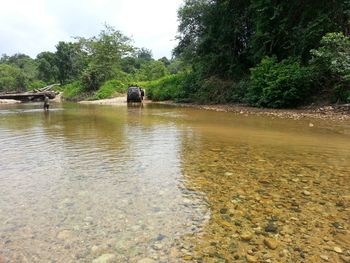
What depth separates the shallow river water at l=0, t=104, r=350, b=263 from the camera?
2879mm

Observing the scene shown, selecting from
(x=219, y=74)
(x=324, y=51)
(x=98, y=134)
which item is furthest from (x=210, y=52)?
(x=98, y=134)

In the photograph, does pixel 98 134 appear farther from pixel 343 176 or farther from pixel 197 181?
pixel 343 176

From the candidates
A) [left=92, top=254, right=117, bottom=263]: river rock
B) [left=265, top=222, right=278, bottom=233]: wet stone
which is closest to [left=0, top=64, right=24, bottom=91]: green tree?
[left=92, top=254, right=117, bottom=263]: river rock

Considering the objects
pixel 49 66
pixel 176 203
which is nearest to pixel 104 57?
pixel 49 66

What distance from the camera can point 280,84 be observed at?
1678cm

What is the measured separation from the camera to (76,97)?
39.5 meters

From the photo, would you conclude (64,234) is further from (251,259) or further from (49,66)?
(49,66)

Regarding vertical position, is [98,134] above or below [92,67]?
below

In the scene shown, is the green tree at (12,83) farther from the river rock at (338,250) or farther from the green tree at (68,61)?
the river rock at (338,250)

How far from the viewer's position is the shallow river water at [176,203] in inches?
113

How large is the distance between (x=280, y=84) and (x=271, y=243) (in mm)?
15020

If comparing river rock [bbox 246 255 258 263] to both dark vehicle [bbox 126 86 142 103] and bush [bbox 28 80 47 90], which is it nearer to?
dark vehicle [bbox 126 86 142 103]

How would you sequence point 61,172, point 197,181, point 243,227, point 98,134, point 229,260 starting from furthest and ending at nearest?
point 98,134
point 61,172
point 197,181
point 243,227
point 229,260

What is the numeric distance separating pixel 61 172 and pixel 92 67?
37.4m
